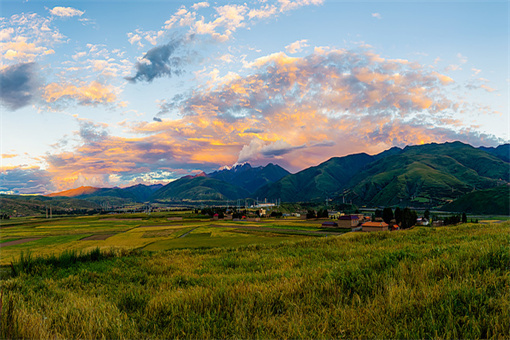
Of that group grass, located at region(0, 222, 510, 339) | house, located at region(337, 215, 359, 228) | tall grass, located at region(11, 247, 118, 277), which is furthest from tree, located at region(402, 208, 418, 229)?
tall grass, located at region(11, 247, 118, 277)

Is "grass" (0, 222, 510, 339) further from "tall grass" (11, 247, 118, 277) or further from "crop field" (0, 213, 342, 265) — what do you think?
"crop field" (0, 213, 342, 265)

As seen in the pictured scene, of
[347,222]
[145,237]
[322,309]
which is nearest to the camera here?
[322,309]

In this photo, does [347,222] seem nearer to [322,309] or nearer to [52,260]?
[52,260]

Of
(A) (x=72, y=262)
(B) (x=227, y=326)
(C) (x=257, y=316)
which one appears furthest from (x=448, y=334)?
(A) (x=72, y=262)

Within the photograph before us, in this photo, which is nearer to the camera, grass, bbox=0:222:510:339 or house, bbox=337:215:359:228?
grass, bbox=0:222:510:339

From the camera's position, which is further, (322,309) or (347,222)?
(347,222)

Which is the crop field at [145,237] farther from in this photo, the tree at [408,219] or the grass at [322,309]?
the tree at [408,219]

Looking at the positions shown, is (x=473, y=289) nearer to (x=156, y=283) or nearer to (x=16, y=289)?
(x=156, y=283)

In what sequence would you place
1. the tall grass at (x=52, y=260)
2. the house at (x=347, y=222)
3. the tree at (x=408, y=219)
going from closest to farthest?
1. the tall grass at (x=52, y=260)
2. the tree at (x=408, y=219)
3. the house at (x=347, y=222)

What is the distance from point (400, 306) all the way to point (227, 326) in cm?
348

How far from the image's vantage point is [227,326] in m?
4.92

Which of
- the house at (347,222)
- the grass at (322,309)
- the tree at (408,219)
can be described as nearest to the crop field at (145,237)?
the house at (347,222)

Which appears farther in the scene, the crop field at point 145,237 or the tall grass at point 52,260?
the crop field at point 145,237

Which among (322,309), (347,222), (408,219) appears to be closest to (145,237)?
(347,222)
